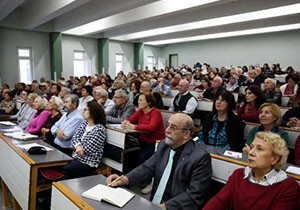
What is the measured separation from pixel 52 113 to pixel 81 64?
9.42 m

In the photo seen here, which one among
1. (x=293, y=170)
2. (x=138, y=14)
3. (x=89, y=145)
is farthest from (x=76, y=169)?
(x=138, y=14)

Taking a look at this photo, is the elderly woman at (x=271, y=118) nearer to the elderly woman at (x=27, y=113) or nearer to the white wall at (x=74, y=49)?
the elderly woman at (x=27, y=113)

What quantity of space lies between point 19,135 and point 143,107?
153 centimetres

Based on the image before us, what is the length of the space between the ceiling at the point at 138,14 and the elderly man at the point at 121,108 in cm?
299

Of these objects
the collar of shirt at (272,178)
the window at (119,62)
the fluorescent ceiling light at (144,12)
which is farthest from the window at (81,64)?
the collar of shirt at (272,178)

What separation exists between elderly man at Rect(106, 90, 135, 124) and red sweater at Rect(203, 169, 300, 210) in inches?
96.1

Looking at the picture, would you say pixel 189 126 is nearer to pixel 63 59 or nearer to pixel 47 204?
pixel 47 204

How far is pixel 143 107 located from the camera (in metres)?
3.54

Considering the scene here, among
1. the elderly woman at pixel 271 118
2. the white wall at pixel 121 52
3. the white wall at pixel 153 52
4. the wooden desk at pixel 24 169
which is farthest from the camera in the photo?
the white wall at pixel 153 52

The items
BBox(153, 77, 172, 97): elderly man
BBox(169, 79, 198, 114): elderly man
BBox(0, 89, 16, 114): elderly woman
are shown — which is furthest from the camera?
BBox(153, 77, 172, 97): elderly man

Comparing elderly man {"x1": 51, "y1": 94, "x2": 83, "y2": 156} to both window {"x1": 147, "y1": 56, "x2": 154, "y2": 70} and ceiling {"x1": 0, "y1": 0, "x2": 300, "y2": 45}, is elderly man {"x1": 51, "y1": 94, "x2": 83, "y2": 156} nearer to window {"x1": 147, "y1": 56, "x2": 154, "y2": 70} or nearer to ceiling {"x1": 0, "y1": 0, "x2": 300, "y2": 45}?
ceiling {"x1": 0, "y1": 0, "x2": 300, "y2": 45}

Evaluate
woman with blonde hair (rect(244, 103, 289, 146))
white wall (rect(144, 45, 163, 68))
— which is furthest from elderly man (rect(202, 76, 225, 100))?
white wall (rect(144, 45, 163, 68))

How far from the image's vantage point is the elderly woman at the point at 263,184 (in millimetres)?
1448

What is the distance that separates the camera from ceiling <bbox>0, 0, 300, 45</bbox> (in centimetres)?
686
